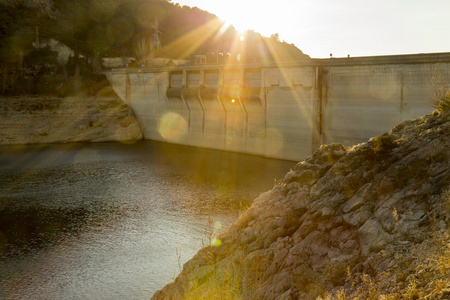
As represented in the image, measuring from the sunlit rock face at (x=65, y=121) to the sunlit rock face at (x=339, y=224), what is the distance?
4854cm

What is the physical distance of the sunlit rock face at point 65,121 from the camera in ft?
174

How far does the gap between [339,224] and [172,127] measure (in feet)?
150

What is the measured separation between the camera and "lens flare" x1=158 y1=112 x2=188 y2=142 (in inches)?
1980

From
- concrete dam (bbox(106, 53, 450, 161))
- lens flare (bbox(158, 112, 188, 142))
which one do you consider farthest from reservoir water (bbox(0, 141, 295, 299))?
lens flare (bbox(158, 112, 188, 142))

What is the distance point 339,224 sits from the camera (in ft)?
23.6

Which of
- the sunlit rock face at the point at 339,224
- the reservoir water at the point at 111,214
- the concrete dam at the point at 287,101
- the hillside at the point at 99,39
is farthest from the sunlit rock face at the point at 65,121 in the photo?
the sunlit rock face at the point at 339,224

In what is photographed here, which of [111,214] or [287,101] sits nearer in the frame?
[111,214]

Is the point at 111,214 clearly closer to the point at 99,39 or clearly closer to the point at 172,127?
the point at 172,127

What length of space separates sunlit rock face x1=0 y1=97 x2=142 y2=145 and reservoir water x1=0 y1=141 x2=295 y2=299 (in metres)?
8.96

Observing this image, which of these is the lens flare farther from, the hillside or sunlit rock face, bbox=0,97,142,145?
the hillside

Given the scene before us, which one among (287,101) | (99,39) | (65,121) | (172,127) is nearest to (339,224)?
(287,101)

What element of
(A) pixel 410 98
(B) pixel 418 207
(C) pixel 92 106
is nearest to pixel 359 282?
(B) pixel 418 207

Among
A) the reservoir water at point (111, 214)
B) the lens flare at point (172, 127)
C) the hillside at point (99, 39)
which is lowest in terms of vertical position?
the reservoir water at point (111, 214)

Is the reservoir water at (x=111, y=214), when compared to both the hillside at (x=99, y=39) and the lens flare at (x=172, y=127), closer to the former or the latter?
the lens flare at (x=172, y=127)
